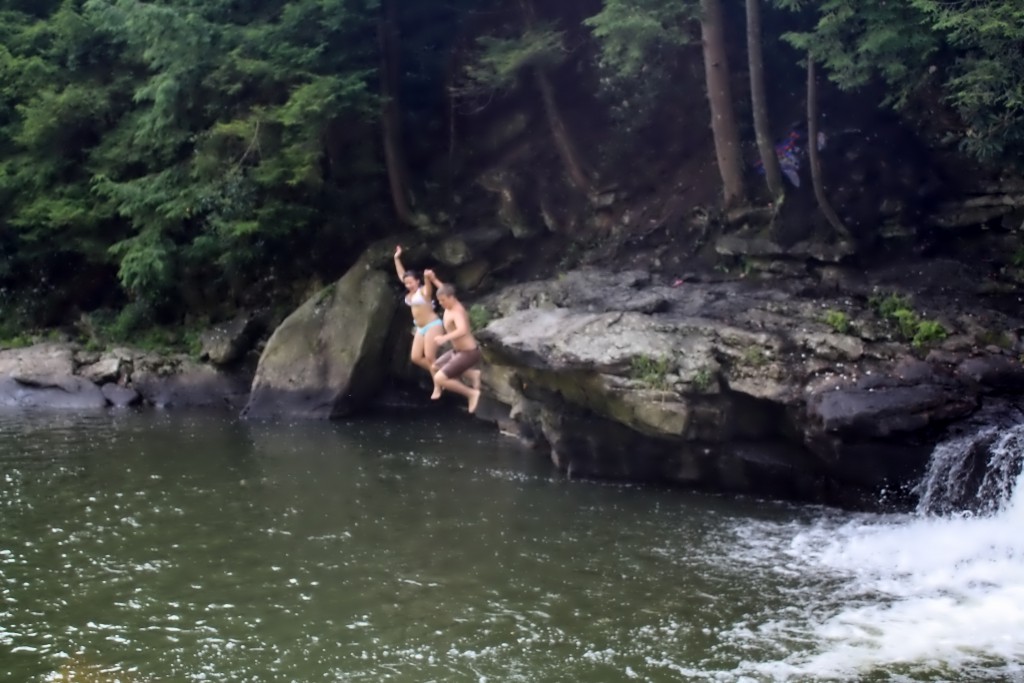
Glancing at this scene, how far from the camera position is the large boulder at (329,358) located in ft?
68.9

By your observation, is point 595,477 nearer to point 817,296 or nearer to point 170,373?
point 817,296

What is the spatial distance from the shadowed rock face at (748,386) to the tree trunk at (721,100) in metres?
2.18

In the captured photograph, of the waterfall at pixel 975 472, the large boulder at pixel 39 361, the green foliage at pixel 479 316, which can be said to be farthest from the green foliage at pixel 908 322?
the large boulder at pixel 39 361

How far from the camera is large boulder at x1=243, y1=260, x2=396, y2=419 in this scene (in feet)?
68.9

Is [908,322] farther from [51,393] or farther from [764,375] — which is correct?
[51,393]

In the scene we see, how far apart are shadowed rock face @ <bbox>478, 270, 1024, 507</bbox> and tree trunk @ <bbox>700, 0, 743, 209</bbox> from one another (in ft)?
7.14

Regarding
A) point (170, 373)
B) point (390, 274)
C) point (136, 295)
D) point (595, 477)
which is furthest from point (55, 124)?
point (595, 477)

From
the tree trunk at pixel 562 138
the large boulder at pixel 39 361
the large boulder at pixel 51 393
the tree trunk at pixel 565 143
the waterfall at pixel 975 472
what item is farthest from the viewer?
the large boulder at pixel 39 361

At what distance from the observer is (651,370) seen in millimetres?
14703

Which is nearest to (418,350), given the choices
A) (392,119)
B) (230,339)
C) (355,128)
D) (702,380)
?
(702,380)

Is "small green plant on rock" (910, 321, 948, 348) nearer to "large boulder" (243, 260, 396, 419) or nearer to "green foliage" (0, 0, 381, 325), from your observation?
"large boulder" (243, 260, 396, 419)

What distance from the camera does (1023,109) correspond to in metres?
14.0

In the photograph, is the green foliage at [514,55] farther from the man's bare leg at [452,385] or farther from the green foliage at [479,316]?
the man's bare leg at [452,385]

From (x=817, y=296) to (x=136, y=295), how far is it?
53.9 ft
